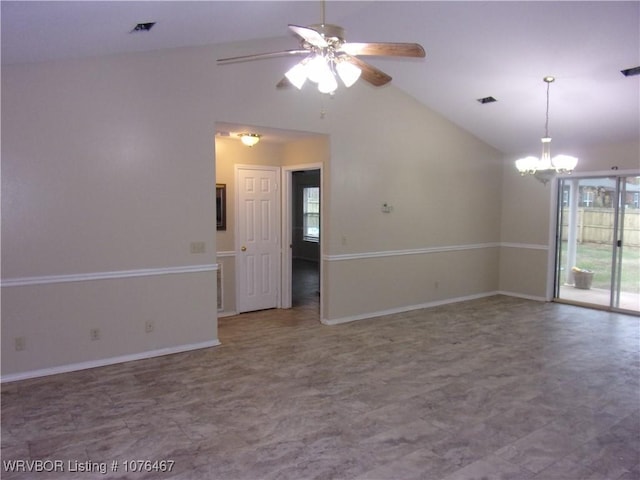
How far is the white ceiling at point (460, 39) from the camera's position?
124 inches

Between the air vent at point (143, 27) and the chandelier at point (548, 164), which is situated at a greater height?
the air vent at point (143, 27)

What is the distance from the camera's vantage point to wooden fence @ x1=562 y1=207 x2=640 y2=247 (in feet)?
20.6

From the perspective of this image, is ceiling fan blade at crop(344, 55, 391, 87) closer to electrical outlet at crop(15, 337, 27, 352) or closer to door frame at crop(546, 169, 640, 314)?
electrical outlet at crop(15, 337, 27, 352)

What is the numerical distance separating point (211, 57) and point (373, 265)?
10.6 feet

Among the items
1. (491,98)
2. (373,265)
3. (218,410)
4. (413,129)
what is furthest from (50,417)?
(491,98)

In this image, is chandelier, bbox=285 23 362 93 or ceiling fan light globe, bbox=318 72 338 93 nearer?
chandelier, bbox=285 23 362 93

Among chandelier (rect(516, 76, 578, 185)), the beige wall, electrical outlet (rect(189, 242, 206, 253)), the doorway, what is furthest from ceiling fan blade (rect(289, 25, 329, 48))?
the doorway

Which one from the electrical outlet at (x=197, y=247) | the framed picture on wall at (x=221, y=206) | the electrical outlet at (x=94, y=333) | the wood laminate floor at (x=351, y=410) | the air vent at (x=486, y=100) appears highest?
the air vent at (x=486, y=100)

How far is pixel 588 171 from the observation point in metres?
6.62

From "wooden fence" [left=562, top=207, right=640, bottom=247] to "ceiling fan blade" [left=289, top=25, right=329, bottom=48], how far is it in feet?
19.2

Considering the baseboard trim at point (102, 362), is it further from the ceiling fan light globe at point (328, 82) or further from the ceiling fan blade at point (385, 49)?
the ceiling fan blade at point (385, 49)

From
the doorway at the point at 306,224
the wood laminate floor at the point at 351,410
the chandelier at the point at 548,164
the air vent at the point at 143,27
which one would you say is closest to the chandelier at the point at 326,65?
the air vent at the point at 143,27

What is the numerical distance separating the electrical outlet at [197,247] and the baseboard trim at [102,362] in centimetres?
99

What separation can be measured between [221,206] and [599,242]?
222 inches
